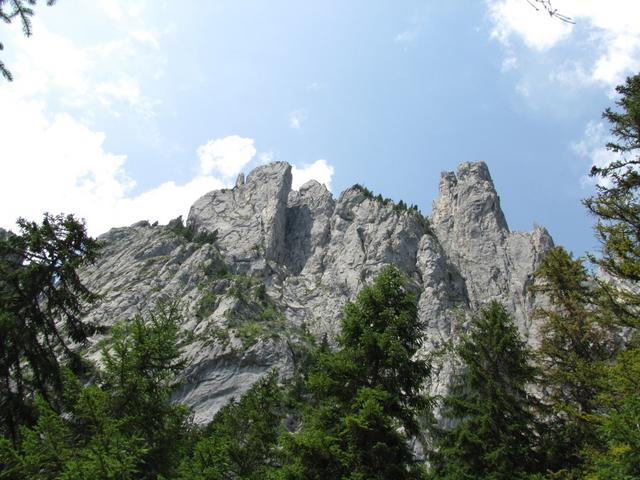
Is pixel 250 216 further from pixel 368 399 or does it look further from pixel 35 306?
pixel 368 399

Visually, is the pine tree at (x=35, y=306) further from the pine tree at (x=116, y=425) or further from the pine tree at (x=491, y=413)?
the pine tree at (x=491, y=413)

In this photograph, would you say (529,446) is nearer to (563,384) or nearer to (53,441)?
(563,384)

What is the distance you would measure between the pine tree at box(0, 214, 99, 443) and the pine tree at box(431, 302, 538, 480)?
1300 centimetres

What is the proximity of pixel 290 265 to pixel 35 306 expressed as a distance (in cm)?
10183

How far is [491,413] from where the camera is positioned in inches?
652

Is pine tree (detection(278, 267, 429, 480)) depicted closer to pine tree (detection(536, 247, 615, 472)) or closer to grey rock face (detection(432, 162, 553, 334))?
pine tree (detection(536, 247, 615, 472))

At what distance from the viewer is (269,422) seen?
1000 inches

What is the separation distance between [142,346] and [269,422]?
1368 cm

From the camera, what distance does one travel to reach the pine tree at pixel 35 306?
534 inches

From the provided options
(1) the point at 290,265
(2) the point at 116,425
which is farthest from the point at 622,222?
(1) the point at 290,265

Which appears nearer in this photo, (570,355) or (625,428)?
(625,428)

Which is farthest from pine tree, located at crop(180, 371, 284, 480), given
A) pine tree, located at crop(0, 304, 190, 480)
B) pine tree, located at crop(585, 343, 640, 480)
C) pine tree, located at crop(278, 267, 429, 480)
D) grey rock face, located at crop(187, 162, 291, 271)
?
grey rock face, located at crop(187, 162, 291, 271)

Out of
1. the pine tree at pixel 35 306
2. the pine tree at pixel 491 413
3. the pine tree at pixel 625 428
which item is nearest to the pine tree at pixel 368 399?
the pine tree at pixel 491 413

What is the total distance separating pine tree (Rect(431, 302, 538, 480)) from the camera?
51.5 feet
